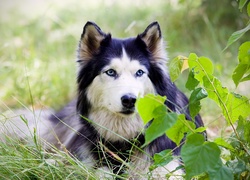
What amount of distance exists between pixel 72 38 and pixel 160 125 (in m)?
5.62

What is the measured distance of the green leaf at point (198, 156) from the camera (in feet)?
6.89

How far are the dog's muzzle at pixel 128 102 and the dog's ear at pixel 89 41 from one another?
64 cm

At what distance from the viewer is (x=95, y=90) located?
11.7 ft

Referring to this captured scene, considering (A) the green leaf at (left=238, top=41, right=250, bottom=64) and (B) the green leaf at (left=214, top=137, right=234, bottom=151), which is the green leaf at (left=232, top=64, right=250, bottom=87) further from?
(B) the green leaf at (left=214, top=137, right=234, bottom=151)

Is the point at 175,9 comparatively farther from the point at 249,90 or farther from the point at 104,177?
the point at 104,177

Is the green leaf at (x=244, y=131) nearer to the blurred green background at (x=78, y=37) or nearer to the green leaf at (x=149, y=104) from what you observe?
the green leaf at (x=149, y=104)

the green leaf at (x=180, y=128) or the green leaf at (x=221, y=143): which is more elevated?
the green leaf at (x=180, y=128)

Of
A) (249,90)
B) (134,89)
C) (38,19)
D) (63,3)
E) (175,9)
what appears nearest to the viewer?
(134,89)

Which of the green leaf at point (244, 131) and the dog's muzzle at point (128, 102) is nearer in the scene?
the green leaf at point (244, 131)

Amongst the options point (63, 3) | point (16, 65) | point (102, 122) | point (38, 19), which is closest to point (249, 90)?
point (102, 122)

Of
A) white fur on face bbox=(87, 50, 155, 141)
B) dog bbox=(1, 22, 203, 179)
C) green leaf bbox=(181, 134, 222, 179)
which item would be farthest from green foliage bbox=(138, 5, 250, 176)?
dog bbox=(1, 22, 203, 179)

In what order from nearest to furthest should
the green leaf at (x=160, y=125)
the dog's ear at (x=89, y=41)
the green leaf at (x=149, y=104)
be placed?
the green leaf at (x=160, y=125) < the green leaf at (x=149, y=104) < the dog's ear at (x=89, y=41)

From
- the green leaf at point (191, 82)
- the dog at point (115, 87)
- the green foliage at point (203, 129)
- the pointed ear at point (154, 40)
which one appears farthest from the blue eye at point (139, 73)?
the green leaf at point (191, 82)

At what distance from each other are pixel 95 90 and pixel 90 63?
0.23 metres
